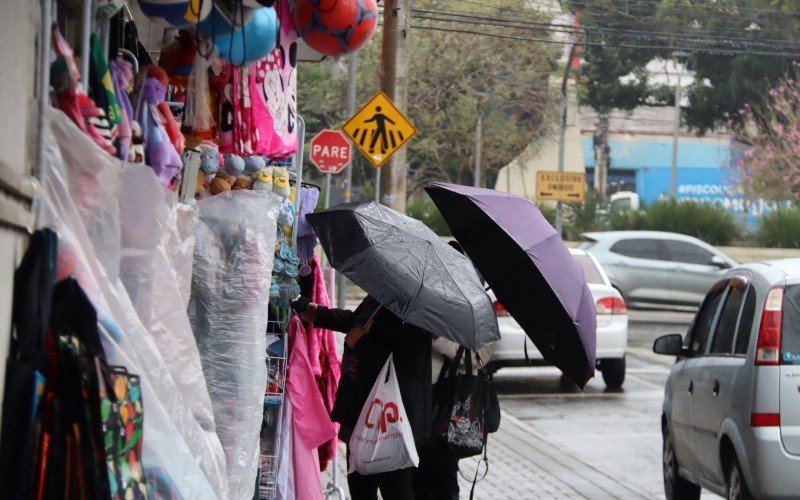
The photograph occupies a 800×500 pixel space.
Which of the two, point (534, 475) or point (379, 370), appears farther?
point (534, 475)

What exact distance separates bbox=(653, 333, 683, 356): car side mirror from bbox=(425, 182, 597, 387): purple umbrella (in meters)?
2.19

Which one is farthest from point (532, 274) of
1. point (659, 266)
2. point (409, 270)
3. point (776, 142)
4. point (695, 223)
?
point (776, 142)

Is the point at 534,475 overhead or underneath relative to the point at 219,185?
underneath

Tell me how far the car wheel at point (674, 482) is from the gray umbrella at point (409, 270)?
3200 mm

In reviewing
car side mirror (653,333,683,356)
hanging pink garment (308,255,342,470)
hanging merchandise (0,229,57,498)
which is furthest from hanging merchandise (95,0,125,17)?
car side mirror (653,333,683,356)

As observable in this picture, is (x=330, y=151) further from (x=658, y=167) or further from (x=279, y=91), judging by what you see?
(x=658, y=167)

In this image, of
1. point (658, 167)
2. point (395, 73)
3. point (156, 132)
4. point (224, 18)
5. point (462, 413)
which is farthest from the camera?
point (658, 167)

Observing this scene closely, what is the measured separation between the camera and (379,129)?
1257 cm

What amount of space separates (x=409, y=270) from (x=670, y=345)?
3162mm

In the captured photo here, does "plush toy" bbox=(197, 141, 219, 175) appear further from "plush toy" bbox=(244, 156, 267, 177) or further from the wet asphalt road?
the wet asphalt road

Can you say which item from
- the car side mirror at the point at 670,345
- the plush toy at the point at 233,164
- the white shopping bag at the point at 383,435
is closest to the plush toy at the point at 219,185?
the plush toy at the point at 233,164

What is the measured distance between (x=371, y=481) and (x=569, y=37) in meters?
35.9

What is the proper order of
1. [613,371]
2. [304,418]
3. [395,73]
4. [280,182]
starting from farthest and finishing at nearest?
[613,371]
[395,73]
[304,418]
[280,182]

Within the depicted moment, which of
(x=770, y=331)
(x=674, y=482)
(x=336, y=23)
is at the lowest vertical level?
(x=674, y=482)
